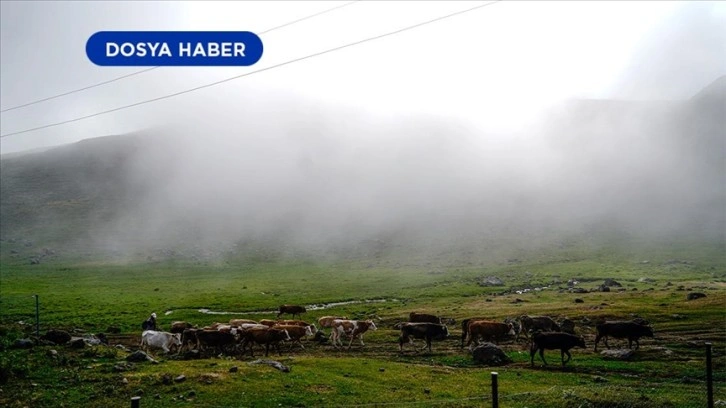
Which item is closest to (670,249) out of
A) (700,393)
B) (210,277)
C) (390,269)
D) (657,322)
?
(390,269)

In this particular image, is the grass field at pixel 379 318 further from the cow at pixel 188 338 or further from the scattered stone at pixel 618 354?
the cow at pixel 188 338

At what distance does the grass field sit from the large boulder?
2.79ft

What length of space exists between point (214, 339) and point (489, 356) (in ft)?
57.4

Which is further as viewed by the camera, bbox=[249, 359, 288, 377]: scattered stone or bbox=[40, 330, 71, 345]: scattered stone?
bbox=[40, 330, 71, 345]: scattered stone

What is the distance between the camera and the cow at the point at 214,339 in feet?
107

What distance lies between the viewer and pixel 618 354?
1276 inches

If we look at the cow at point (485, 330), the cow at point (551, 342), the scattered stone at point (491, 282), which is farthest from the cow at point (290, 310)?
the scattered stone at point (491, 282)

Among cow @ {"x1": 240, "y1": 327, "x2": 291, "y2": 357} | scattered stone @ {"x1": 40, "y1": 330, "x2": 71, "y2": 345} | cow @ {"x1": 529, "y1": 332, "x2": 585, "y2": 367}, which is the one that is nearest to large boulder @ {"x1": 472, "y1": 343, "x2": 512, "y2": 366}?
cow @ {"x1": 529, "y1": 332, "x2": 585, "y2": 367}

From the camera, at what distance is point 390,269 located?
13262 cm

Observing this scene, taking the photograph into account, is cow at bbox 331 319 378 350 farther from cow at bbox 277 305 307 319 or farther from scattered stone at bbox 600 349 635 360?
cow at bbox 277 305 307 319

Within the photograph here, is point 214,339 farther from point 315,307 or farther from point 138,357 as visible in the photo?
point 315,307

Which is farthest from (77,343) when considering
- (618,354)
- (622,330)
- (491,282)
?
(491,282)

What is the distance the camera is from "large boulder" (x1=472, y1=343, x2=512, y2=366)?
31.0 metres

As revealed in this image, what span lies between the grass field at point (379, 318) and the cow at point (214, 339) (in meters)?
3.02
